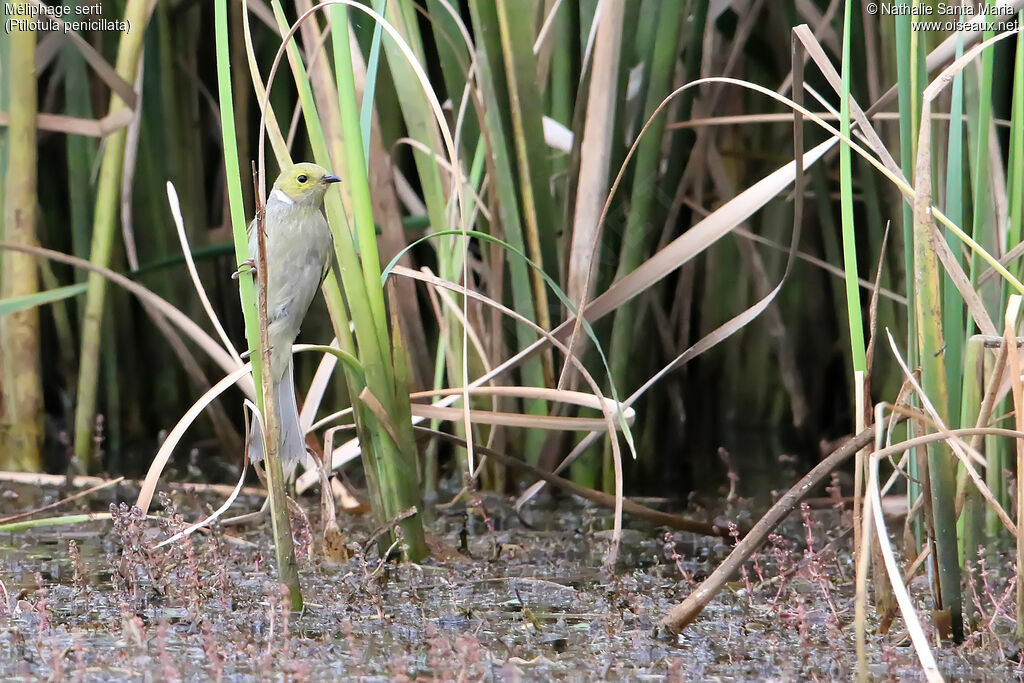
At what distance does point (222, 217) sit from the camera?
3996mm

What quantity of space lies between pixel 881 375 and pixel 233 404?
198 cm

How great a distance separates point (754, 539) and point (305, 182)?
1079 mm

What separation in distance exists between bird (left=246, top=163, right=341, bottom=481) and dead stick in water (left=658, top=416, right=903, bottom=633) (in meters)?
0.79

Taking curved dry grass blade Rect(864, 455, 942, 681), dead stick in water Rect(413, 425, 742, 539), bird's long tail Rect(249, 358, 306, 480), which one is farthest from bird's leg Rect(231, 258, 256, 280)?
curved dry grass blade Rect(864, 455, 942, 681)

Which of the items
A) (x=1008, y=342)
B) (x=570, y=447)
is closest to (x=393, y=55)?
(x=570, y=447)

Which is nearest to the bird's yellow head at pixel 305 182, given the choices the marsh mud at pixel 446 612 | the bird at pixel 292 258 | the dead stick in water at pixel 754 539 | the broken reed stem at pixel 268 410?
the bird at pixel 292 258

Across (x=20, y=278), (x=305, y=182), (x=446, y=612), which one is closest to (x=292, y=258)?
(x=305, y=182)

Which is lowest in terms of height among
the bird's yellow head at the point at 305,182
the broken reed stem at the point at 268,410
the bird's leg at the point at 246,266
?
the broken reed stem at the point at 268,410

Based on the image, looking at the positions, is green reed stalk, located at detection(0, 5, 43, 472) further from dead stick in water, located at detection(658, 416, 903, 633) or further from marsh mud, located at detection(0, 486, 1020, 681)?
dead stick in water, located at detection(658, 416, 903, 633)

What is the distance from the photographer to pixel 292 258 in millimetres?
2396

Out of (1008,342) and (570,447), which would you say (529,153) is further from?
(1008,342)

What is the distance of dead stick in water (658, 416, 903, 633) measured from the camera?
188 centimetres

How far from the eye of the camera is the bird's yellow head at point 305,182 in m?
2.38

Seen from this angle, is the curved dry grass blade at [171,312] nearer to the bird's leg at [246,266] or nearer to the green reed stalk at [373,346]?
the green reed stalk at [373,346]
